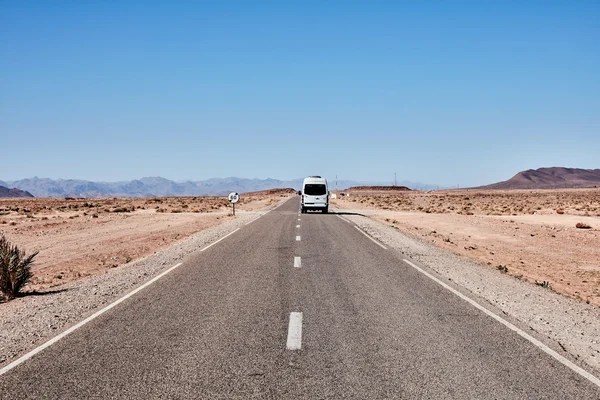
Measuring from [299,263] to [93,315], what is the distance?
262 inches

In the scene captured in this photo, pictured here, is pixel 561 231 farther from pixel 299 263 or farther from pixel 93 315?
pixel 93 315

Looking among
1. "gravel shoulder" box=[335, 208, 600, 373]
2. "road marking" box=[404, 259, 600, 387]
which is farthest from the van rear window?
"road marking" box=[404, 259, 600, 387]

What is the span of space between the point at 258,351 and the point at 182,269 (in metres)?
7.42

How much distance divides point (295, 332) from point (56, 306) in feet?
16.7

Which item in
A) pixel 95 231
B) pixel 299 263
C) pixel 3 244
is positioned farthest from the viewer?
pixel 95 231

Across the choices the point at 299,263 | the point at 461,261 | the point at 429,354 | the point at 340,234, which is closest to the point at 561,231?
the point at 340,234

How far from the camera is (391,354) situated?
6.36 meters

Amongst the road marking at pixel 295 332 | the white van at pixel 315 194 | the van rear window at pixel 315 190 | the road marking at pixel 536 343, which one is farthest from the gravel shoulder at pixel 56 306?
the van rear window at pixel 315 190

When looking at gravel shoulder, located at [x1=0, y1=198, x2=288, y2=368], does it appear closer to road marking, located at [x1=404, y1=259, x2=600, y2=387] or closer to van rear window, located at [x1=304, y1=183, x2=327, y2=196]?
road marking, located at [x1=404, y1=259, x2=600, y2=387]

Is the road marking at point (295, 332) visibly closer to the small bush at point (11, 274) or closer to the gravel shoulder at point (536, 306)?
the gravel shoulder at point (536, 306)

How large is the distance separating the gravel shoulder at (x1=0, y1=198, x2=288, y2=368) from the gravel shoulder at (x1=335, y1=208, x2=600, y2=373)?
24.0 feet

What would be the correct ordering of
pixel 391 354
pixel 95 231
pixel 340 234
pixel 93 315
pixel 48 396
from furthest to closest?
pixel 95 231, pixel 340 234, pixel 93 315, pixel 391 354, pixel 48 396

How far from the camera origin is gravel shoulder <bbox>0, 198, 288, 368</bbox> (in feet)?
23.9

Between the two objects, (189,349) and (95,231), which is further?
(95,231)
